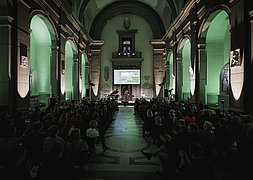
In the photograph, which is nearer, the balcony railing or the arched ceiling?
the arched ceiling

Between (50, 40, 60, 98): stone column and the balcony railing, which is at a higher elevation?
the balcony railing

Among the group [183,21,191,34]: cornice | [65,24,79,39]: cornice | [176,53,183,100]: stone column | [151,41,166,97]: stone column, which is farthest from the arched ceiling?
[183,21,191,34]: cornice

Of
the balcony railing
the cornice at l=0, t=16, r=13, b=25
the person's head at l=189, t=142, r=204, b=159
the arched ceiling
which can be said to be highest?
the arched ceiling

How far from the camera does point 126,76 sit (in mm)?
25203

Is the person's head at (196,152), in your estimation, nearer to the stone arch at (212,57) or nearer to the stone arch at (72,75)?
the stone arch at (212,57)

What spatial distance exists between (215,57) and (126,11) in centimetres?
1508

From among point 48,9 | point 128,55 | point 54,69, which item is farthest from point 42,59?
point 128,55

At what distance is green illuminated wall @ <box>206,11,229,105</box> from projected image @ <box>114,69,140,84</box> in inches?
501

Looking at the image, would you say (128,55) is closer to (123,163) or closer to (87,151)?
(123,163)

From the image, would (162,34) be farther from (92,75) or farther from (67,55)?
(67,55)

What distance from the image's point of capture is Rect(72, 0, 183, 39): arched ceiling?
76.9 feet

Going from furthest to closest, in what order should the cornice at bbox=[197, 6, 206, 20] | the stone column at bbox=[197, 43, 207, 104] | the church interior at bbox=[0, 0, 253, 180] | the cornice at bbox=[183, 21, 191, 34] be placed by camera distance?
the cornice at bbox=[183, 21, 191, 34]
the stone column at bbox=[197, 43, 207, 104]
the cornice at bbox=[197, 6, 206, 20]
the church interior at bbox=[0, 0, 253, 180]

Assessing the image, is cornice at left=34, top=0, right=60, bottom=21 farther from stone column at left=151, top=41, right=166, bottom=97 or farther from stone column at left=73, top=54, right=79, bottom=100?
stone column at left=151, top=41, right=166, bottom=97

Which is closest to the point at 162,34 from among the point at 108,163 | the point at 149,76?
the point at 149,76
